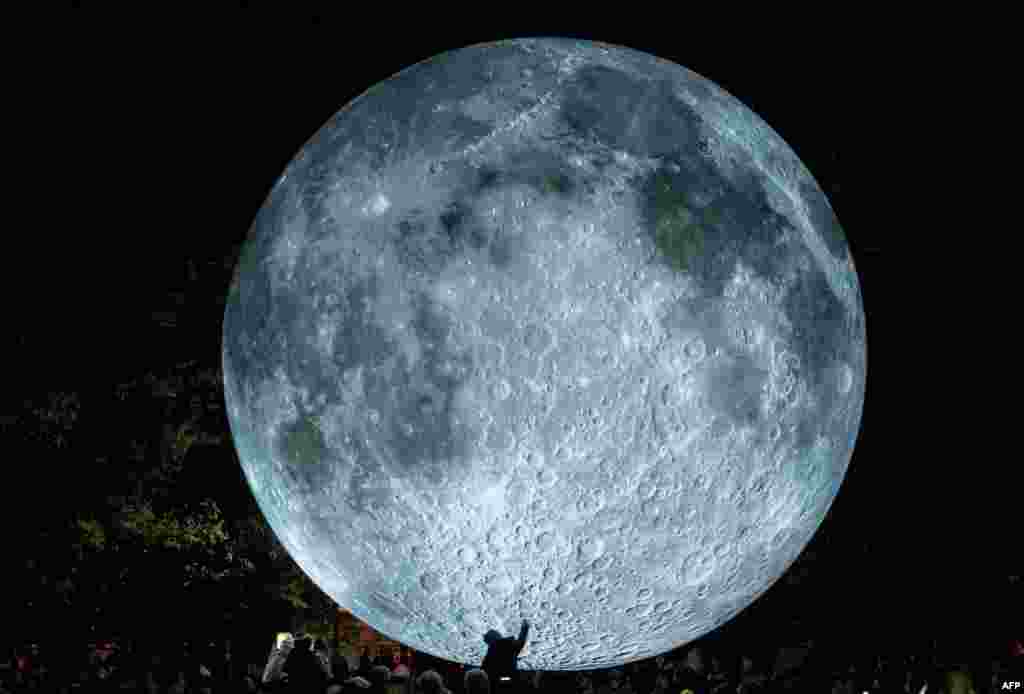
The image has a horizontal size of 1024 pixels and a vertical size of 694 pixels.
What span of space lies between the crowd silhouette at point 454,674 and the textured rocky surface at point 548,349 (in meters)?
0.37

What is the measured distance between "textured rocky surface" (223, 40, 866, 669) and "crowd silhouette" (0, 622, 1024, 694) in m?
0.37

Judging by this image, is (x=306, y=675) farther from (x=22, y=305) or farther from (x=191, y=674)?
(x=22, y=305)

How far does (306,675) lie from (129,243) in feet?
6.97

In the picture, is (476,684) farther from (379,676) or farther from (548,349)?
(548,349)

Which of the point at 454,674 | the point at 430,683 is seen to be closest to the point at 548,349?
the point at 430,683

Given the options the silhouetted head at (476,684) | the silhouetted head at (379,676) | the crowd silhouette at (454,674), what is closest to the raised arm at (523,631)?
the silhouetted head at (476,684)

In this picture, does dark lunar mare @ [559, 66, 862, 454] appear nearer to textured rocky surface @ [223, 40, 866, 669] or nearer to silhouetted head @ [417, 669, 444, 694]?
textured rocky surface @ [223, 40, 866, 669]

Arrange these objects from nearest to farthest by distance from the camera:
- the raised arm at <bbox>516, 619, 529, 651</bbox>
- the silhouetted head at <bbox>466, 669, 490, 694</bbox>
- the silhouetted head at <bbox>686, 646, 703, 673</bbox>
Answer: the silhouetted head at <bbox>466, 669, 490, 694</bbox> < the raised arm at <bbox>516, 619, 529, 651</bbox> < the silhouetted head at <bbox>686, 646, 703, 673</bbox>

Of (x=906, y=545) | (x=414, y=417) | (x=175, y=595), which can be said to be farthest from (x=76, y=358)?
(x=906, y=545)

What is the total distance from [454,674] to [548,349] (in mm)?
1719

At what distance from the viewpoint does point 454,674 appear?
10.6 ft

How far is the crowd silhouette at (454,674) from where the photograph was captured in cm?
272

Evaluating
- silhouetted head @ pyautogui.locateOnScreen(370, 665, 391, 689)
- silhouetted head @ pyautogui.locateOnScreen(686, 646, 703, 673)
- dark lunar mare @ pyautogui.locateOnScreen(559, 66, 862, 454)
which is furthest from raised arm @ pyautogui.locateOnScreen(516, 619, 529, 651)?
silhouetted head @ pyautogui.locateOnScreen(686, 646, 703, 673)

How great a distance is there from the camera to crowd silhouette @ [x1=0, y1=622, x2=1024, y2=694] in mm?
2721
